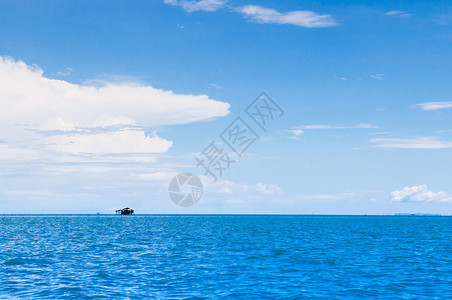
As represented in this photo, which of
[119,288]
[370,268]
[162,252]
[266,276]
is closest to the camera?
[119,288]

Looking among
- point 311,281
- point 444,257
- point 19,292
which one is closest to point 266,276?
point 311,281

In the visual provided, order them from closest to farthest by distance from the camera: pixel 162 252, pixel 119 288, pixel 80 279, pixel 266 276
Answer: pixel 119 288
pixel 80 279
pixel 266 276
pixel 162 252

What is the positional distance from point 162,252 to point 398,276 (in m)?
29.5

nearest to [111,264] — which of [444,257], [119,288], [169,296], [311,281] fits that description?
[119,288]

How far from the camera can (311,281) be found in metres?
32.7

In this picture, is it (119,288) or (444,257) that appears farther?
(444,257)

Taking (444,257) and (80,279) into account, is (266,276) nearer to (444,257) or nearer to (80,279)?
(80,279)

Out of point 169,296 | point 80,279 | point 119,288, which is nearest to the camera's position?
point 169,296

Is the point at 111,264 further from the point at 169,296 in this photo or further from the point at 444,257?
the point at 444,257

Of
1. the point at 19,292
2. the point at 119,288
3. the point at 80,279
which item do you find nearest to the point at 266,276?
the point at 119,288

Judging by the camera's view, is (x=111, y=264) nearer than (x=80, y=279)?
No

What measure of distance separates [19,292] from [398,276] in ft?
100

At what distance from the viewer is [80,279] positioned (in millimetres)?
32375

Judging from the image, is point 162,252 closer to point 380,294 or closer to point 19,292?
point 19,292
